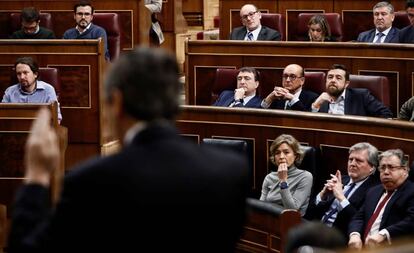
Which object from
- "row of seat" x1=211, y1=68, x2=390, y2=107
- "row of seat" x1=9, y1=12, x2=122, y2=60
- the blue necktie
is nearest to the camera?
the blue necktie

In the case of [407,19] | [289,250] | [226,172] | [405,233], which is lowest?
→ [405,233]

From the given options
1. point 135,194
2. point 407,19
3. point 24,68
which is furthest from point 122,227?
point 407,19

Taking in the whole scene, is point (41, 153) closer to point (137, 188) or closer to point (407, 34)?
point (137, 188)

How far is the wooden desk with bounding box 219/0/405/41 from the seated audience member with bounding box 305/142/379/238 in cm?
265

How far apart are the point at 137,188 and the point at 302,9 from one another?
5253 mm

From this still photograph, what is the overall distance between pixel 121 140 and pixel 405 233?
2161mm

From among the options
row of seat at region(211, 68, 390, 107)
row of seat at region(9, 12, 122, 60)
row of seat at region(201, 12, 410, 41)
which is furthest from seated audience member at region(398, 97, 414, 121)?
row of seat at region(9, 12, 122, 60)

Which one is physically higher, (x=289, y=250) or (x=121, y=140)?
(x=121, y=140)

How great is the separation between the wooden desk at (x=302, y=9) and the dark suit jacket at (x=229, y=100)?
1375 mm

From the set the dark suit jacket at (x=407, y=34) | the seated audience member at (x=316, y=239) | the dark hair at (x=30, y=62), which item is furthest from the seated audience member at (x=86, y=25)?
the seated audience member at (x=316, y=239)

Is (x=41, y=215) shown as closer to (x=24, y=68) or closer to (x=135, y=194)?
(x=135, y=194)

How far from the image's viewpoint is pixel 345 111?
15.6 ft

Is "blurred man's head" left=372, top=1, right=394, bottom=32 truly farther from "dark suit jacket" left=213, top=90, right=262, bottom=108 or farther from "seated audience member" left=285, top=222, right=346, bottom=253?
"seated audience member" left=285, top=222, right=346, bottom=253

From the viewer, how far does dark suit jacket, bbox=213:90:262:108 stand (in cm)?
509
